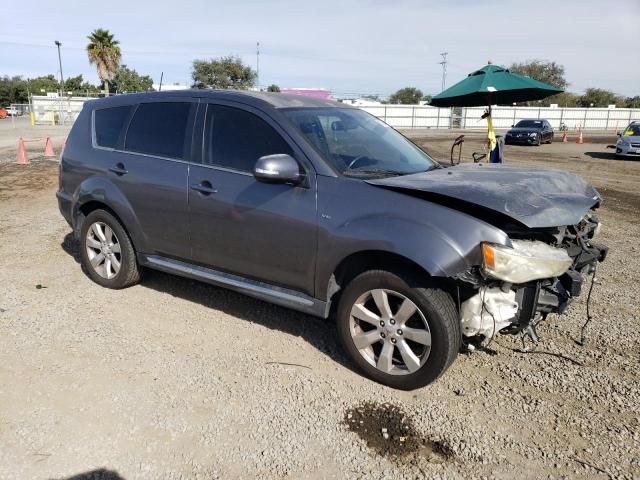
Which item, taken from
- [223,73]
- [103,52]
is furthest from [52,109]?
[223,73]

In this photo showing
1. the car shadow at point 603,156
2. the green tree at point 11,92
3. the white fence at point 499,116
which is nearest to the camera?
the car shadow at point 603,156

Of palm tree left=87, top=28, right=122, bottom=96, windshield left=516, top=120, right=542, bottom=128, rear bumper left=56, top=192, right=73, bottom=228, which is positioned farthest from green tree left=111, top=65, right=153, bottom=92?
rear bumper left=56, top=192, right=73, bottom=228

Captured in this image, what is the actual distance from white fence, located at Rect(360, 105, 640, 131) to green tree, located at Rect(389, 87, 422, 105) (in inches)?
1428

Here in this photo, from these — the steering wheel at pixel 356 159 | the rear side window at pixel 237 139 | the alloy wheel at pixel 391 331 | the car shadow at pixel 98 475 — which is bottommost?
the car shadow at pixel 98 475

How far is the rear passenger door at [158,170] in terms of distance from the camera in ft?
14.2

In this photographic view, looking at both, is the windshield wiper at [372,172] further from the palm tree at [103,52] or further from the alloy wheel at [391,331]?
the palm tree at [103,52]

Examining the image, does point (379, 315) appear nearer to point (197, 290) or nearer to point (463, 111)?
point (197, 290)

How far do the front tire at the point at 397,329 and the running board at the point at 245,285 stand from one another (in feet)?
0.77

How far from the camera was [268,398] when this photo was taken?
10.8 feet

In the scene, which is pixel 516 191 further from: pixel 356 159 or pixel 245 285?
pixel 245 285

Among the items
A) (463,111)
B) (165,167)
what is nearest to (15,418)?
(165,167)

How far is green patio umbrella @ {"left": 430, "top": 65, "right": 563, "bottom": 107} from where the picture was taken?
7.85 meters

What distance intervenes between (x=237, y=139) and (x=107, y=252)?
1.89 metres

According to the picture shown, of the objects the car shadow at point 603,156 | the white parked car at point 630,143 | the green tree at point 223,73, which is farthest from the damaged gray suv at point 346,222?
the green tree at point 223,73
